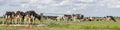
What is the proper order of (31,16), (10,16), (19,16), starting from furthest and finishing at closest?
(10,16)
(19,16)
(31,16)

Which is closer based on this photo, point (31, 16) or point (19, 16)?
point (31, 16)

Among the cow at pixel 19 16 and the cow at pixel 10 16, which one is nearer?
the cow at pixel 19 16

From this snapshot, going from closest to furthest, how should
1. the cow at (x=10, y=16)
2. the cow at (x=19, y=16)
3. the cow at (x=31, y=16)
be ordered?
the cow at (x=31, y=16), the cow at (x=19, y=16), the cow at (x=10, y=16)

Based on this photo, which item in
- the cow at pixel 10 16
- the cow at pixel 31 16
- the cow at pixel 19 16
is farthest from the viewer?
the cow at pixel 10 16

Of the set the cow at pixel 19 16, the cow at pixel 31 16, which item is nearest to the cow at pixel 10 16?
the cow at pixel 19 16

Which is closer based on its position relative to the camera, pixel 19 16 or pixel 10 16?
pixel 19 16

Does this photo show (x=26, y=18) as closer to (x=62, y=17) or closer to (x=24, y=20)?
(x=24, y=20)

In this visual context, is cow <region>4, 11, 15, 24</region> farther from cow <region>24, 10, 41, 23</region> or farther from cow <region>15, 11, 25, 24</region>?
cow <region>24, 10, 41, 23</region>

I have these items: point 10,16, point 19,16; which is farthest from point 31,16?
point 10,16

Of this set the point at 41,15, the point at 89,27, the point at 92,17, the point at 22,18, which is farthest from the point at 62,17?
the point at 89,27

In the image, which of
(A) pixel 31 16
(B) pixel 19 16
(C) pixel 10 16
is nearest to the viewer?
(A) pixel 31 16

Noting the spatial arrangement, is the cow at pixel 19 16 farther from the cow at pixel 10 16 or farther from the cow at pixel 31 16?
the cow at pixel 31 16

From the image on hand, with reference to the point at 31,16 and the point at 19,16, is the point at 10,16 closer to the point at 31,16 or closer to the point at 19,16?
the point at 19,16

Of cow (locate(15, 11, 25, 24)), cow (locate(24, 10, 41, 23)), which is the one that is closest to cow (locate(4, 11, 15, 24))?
cow (locate(15, 11, 25, 24))
